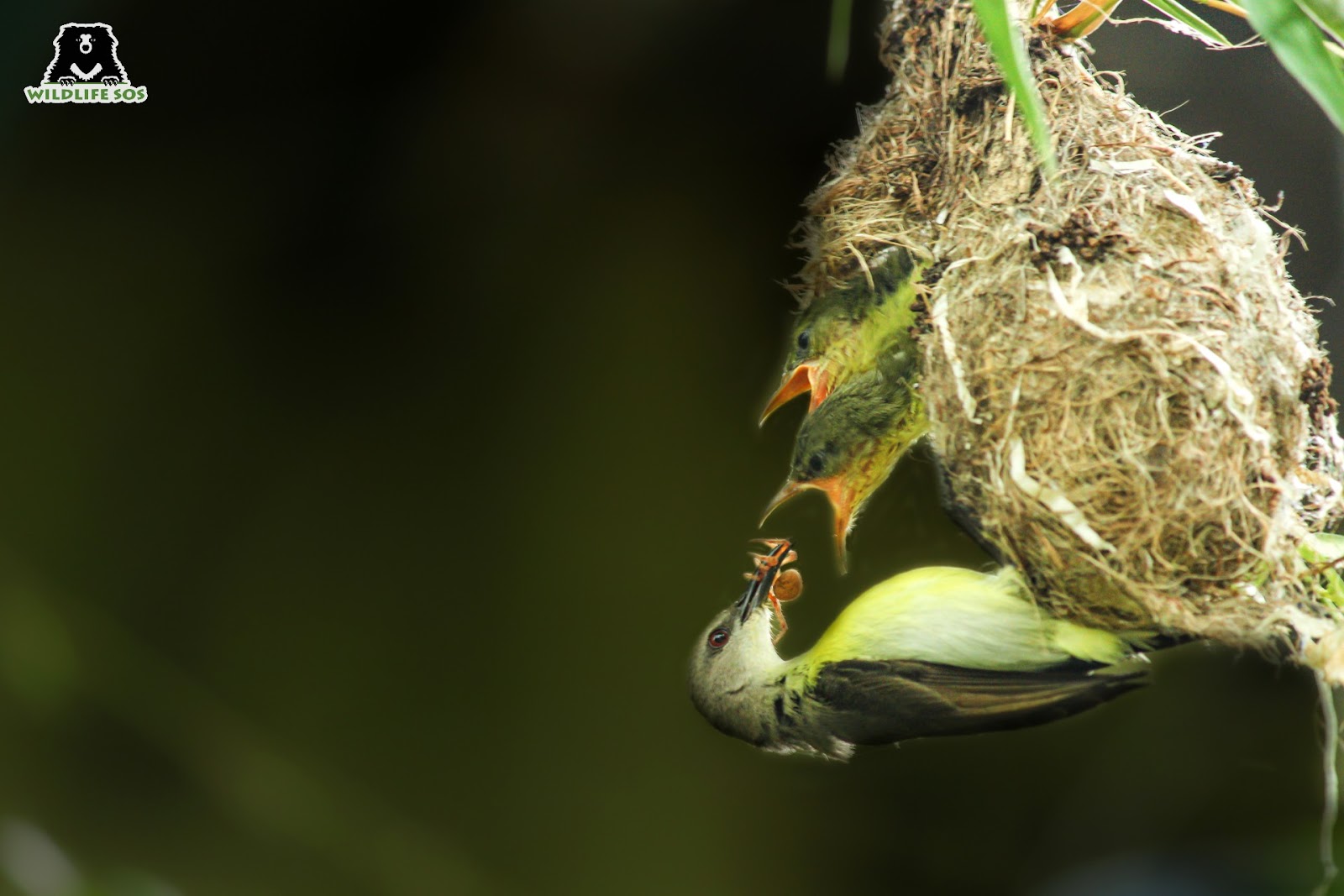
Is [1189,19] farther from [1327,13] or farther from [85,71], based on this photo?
[85,71]

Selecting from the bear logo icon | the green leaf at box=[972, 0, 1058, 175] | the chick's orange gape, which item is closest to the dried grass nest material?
the green leaf at box=[972, 0, 1058, 175]

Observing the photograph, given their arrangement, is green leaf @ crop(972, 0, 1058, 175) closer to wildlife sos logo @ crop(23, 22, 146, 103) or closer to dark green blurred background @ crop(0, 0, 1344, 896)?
dark green blurred background @ crop(0, 0, 1344, 896)

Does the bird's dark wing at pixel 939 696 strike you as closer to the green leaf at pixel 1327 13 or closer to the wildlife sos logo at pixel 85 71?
the green leaf at pixel 1327 13

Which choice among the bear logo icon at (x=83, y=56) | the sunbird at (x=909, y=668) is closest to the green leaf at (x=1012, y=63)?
the sunbird at (x=909, y=668)

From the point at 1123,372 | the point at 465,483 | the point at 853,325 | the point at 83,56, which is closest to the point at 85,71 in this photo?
the point at 83,56

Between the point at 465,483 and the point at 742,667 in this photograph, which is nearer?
the point at 742,667

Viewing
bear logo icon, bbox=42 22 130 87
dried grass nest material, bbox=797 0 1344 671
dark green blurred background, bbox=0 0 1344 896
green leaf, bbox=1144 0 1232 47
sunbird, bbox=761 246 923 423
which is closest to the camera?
dried grass nest material, bbox=797 0 1344 671
